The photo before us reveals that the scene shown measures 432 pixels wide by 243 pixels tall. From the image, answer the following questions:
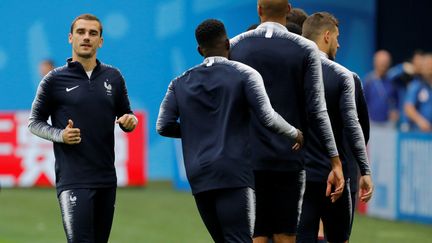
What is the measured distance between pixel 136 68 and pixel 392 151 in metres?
7.71

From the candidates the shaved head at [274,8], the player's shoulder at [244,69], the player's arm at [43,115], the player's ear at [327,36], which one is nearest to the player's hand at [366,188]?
the player's ear at [327,36]

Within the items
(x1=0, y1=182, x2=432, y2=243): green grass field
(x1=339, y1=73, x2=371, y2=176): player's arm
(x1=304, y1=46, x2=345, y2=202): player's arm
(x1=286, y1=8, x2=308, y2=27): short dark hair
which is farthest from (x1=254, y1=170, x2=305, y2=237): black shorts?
(x1=0, y1=182, x2=432, y2=243): green grass field

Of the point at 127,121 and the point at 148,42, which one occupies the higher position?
the point at 127,121

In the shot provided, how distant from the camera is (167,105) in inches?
347

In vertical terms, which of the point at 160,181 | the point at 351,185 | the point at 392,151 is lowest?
the point at 160,181

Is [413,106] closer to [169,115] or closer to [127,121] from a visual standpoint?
[127,121]

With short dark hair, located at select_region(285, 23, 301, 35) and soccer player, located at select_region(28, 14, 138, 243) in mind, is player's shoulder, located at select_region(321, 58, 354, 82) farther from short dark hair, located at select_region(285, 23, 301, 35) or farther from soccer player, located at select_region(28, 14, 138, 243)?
soccer player, located at select_region(28, 14, 138, 243)

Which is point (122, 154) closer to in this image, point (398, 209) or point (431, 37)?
point (398, 209)

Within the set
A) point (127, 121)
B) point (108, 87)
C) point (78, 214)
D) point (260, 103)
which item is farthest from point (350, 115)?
point (78, 214)

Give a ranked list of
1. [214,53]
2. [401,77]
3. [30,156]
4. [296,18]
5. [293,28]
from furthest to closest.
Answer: [401,77]
[30,156]
[296,18]
[293,28]
[214,53]

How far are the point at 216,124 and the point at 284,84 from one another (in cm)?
79

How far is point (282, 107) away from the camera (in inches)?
364

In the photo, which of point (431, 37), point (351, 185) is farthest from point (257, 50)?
point (431, 37)

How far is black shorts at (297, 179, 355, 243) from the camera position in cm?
991
